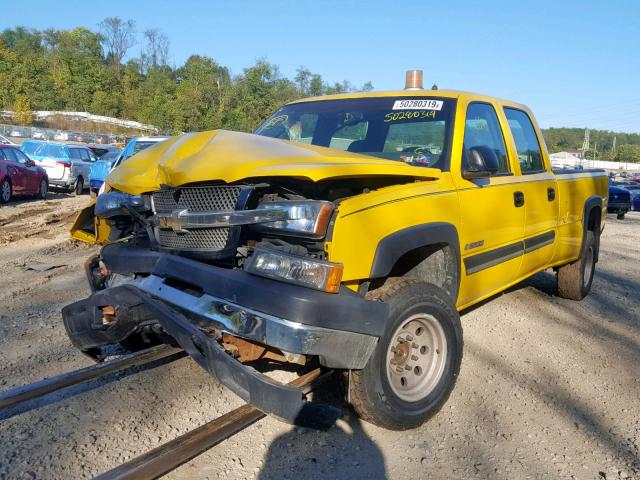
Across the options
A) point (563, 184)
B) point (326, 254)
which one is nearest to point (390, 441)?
point (326, 254)

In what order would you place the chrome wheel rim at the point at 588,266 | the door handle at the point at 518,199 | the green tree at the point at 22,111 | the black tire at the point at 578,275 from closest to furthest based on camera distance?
the door handle at the point at 518,199 < the black tire at the point at 578,275 < the chrome wheel rim at the point at 588,266 < the green tree at the point at 22,111

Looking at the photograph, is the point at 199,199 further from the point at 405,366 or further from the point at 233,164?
the point at 405,366

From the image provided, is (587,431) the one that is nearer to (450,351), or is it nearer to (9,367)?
(450,351)

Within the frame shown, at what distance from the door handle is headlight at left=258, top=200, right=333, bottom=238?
2.25 meters

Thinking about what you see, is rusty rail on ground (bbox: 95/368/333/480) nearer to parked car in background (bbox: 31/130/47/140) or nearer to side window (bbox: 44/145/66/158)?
side window (bbox: 44/145/66/158)

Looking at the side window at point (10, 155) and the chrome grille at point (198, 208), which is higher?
the chrome grille at point (198, 208)

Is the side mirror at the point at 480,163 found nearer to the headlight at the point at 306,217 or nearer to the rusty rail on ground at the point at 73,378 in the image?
the headlight at the point at 306,217

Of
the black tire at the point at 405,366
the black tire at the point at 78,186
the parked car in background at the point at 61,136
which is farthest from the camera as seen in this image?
the parked car in background at the point at 61,136

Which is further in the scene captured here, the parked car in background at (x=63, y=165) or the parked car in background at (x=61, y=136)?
the parked car in background at (x=61, y=136)

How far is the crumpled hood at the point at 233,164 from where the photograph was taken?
3031 mm

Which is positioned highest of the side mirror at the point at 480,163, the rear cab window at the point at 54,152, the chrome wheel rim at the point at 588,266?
the side mirror at the point at 480,163

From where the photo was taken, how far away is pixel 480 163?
3.97m

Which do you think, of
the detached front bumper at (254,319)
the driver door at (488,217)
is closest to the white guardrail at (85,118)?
the driver door at (488,217)

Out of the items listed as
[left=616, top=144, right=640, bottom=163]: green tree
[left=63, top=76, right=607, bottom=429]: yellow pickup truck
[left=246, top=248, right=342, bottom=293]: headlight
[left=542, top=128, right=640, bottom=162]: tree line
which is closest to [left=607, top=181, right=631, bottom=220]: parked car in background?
[left=63, top=76, right=607, bottom=429]: yellow pickup truck
